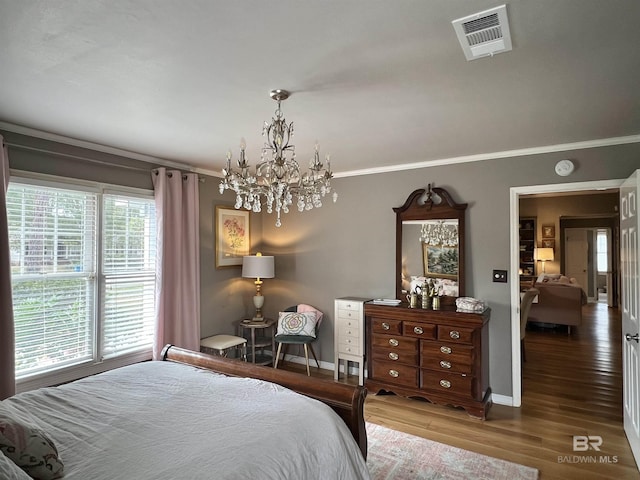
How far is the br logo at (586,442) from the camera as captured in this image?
9.12ft

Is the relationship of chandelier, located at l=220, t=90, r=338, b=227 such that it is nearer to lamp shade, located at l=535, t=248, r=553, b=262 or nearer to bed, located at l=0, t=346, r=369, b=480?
bed, located at l=0, t=346, r=369, b=480

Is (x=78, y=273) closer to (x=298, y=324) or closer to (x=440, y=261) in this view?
(x=298, y=324)

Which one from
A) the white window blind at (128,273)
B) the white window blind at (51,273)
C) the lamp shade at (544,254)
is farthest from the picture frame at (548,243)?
the white window blind at (51,273)

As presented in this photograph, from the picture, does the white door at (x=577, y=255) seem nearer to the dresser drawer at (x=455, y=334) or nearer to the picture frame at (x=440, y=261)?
the picture frame at (x=440, y=261)

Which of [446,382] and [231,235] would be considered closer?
[446,382]

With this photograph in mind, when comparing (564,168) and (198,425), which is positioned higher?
(564,168)

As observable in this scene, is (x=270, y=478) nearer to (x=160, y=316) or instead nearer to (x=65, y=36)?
(x=65, y=36)

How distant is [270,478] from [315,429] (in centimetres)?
38

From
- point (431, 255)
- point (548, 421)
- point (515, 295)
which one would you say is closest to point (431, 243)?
point (431, 255)

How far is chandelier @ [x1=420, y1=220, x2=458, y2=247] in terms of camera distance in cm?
388

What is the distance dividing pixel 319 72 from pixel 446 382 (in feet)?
9.64

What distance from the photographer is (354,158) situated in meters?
3.84

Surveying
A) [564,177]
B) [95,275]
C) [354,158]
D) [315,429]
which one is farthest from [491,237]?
[95,275]

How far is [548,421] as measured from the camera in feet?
10.5
